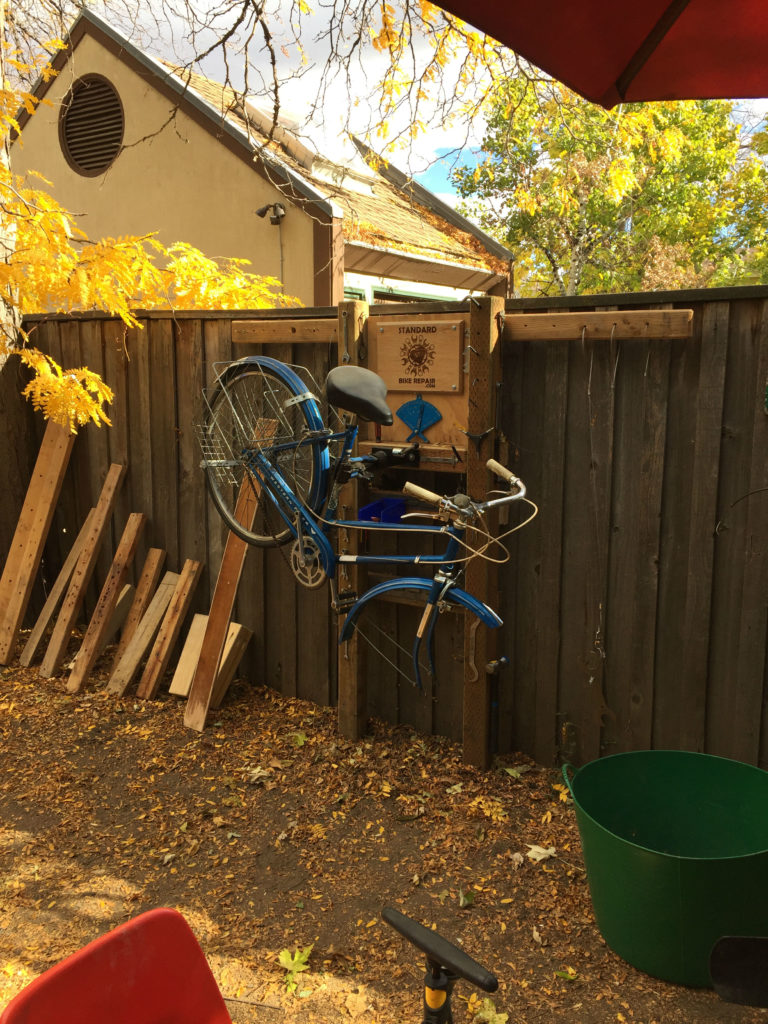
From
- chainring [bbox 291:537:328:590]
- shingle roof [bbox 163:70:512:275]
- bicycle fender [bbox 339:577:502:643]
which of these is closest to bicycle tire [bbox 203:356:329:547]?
chainring [bbox 291:537:328:590]

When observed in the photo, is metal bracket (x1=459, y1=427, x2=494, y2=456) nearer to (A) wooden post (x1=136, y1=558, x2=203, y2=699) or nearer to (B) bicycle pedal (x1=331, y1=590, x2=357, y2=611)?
(B) bicycle pedal (x1=331, y1=590, x2=357, y2=611)

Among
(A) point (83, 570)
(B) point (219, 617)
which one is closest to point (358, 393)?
(B) point (219, 617)

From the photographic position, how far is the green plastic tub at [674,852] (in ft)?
7.74

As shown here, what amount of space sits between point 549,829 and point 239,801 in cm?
140

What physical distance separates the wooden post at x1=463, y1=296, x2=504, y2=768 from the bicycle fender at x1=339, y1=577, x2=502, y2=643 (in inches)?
5.0

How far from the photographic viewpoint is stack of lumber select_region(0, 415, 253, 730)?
4402mm

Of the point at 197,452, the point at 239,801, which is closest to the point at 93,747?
the point at 239,801

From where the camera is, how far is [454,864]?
3141mm

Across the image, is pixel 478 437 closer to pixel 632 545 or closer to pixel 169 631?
pixel 632 545

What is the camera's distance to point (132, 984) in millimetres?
1414

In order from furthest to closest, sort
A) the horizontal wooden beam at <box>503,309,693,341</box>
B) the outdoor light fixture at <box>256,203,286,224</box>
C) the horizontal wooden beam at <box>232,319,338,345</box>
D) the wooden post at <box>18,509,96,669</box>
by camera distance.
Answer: the outdoor light fixture at <box>256,203,286,224</box>
the wooden post at <box>18,509,96,669</box>
the horizontal wooden beam at <box>232,319,338,345</box>
the horizontal wooden beam at <box>503,309,693,341</box>

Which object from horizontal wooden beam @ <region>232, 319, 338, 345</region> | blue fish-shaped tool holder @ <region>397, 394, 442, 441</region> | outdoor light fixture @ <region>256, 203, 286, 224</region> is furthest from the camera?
outdoor light fixture @ <region>256, 203, 286, 224</region>

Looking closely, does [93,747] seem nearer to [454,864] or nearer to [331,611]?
[331,611]

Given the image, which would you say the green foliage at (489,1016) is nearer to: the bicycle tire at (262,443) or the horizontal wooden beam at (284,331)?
the bicycle tire at (262,443)
